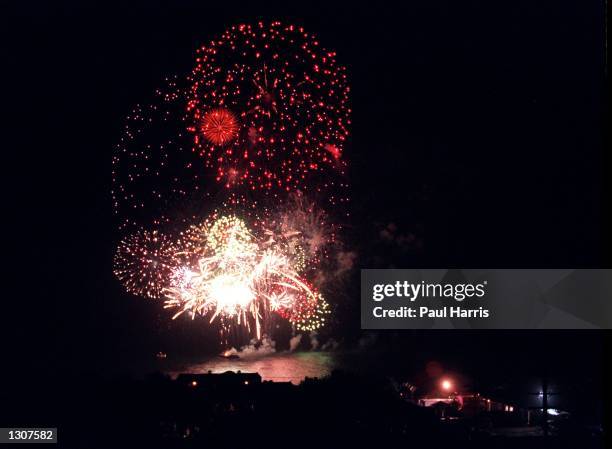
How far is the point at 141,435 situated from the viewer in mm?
8180

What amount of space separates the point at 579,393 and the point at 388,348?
1314 centimetres

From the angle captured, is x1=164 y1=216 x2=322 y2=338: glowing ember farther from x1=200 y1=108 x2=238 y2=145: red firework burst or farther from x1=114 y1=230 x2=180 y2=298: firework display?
x1=200 y1=108 x2=238 y2=145: red firework burst

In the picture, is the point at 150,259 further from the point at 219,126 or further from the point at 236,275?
the point at 219,126

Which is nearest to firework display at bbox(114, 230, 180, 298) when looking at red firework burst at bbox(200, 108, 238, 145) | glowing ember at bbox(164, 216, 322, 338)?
glowing ember at bbox(164, 216, 322, 338)

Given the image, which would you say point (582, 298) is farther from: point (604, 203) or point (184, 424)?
point (184, 424)

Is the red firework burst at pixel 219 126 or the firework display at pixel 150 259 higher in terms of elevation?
the red firework burst at pixel 219 126

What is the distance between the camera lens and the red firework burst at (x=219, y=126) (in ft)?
47.2

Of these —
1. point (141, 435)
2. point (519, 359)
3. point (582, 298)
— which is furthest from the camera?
point (519, 359)

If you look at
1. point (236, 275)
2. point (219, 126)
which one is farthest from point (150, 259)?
point (219, 126)

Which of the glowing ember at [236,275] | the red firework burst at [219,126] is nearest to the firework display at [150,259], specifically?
the glowing ember at [236,275]

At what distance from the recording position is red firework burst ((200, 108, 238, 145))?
567 inches

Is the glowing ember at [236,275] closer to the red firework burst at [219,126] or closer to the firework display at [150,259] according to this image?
the firework display at [150,259]

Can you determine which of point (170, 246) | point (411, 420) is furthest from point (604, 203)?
point (170, 246)

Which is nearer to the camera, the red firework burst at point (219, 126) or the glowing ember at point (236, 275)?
the red firework burst at point (219, 126)
